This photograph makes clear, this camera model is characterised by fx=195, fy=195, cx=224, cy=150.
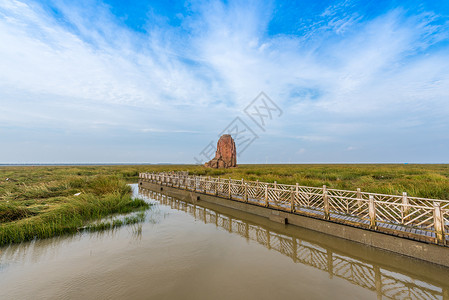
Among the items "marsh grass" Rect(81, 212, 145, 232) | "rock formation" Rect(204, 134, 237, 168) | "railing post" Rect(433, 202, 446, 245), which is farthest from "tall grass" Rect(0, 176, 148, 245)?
"rock formation" Rect(204, 134, 237, 168)

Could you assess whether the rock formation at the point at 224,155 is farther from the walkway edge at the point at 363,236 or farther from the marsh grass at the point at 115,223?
the marsh grass at the point at 115,223

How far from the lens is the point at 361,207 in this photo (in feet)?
31.1

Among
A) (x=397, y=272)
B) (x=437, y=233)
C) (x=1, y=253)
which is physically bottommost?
(x=1, y=253)

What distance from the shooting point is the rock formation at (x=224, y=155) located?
180ft

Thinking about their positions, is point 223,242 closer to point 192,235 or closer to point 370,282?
point 192,235

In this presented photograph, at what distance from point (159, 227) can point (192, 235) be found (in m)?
1.95

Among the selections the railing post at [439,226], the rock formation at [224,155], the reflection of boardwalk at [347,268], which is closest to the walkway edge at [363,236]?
the railing post at [439,226]

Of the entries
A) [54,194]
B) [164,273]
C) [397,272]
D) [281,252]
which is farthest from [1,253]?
[397,272]

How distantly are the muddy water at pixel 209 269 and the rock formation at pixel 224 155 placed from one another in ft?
153

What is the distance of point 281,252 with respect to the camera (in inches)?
259

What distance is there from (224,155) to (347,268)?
166 ft

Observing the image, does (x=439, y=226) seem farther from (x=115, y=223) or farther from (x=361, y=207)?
(x=115, y=223)

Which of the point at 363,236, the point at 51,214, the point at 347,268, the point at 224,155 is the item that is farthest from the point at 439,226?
the point at 224,155

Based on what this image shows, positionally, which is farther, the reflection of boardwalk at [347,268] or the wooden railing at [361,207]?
the wooden railing at [361,207]
